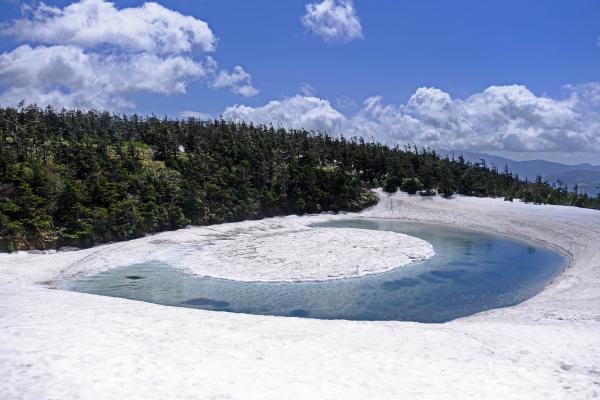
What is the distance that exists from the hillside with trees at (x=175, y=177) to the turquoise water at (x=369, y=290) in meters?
15.5

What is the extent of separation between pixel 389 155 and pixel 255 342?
323 feet

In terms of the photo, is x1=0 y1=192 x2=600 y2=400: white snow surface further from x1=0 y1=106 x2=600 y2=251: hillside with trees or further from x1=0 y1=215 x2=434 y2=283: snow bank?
x1=0 y1=106 x2=600 y2=251: hillside with trees

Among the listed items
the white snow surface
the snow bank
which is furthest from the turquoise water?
the white snow surface

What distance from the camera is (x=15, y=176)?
51938 millimetres

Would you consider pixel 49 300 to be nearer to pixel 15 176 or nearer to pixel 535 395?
pixel 535 395

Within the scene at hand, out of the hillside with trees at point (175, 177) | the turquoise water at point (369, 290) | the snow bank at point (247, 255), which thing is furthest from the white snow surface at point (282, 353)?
the hillside with trees at point (175, 177)

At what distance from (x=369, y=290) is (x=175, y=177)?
151 ft

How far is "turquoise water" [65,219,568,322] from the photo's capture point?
29750 millimetres

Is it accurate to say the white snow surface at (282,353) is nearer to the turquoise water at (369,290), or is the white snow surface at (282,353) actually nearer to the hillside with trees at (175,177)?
the turquoise water at (369,290)

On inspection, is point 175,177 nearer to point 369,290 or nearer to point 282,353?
point 369,290

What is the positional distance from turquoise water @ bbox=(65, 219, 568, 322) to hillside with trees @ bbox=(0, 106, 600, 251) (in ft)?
50.8

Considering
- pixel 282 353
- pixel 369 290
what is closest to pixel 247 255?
pixel 369 290

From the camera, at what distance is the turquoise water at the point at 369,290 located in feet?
97.6

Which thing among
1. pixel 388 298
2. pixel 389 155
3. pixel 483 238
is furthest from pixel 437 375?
pixel 389 155
